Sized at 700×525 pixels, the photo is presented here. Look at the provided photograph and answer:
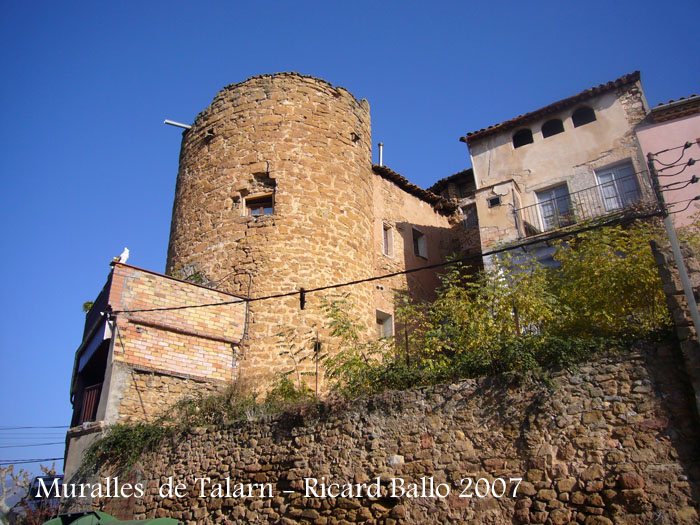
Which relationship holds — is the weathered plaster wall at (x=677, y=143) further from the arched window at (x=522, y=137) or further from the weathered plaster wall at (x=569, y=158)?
the arched window at (x=522, y=137)

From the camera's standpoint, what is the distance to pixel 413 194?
58.0 feet

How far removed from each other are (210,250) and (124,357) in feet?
11.2

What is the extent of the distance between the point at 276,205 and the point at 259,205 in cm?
56

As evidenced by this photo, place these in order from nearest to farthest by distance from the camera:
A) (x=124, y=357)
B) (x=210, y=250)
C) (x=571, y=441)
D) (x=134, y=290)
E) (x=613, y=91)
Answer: (x=571, y=441) → (x=124, y=357) → (x=134, y=290) → (x=210, y=250) → (x=613, y=91)

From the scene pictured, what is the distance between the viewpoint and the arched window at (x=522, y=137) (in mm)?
16422

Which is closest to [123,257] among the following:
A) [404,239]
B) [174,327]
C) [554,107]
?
[174,327]

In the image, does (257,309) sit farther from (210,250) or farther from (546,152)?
(546,152)

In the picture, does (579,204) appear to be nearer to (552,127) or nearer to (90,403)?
(552,127)

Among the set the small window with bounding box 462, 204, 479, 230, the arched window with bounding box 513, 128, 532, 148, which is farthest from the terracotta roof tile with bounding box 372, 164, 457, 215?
the arched window with bounding box 513, 128, 532, 148

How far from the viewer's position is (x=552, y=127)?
16.1 meters

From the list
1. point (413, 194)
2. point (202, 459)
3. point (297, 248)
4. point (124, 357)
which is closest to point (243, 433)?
point (202, 459)

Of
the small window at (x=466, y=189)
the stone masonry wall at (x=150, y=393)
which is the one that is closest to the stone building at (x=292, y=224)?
the stone masonry wall at (x=150, y=393)

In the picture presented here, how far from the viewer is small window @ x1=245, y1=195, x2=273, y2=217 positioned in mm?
13109

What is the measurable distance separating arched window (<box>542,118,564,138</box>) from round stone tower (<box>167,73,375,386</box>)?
524cm
